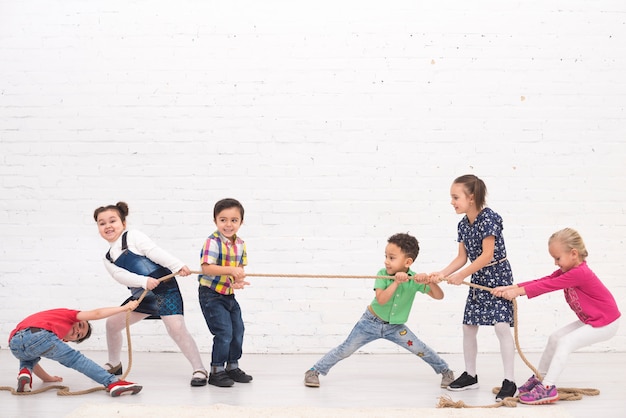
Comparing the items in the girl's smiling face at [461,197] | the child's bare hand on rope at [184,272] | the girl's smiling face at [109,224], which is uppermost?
the girl's smiling face at [461,197]

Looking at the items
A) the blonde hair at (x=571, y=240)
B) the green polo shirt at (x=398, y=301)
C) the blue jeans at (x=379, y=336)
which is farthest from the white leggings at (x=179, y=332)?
the blonde hair at (x=571, y=240)

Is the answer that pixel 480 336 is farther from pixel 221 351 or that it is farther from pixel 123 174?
pixel 123 174

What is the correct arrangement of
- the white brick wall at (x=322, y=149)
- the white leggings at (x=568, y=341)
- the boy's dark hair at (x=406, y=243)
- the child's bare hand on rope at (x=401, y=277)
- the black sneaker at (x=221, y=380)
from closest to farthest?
the white leggings at (x=568, y=341), the child's bare hand on rope at (x=401, y=277), the boy's dark hair at (x=406, y=243), the black sneaker at (x=221, y=380), the white brick wall at (x=322, y=149)

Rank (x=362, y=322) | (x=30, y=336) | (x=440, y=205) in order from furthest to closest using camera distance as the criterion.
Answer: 1. (x=440, y=205)
2. (x=362, y=322)
3. (x=30, y=336)

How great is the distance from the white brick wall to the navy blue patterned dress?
1012 mm

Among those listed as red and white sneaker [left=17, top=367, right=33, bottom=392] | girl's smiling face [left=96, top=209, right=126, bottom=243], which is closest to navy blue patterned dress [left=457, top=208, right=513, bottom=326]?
girl's smiling face [left=96, top=209, right=126, bottom=243]

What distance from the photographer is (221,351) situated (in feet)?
12.1

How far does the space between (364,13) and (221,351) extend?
2.21 m

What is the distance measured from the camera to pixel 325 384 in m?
3.72

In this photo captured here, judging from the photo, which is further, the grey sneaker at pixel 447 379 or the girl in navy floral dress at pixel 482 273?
the grey sneaker at pixel 447 379

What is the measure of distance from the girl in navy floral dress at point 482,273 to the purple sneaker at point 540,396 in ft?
0.30

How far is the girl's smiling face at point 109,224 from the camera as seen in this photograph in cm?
364

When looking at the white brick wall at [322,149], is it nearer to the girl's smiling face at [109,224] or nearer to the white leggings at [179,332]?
the white leggings at [179,332]

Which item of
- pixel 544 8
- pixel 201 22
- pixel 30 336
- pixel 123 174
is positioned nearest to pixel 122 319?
pixel 30 336
